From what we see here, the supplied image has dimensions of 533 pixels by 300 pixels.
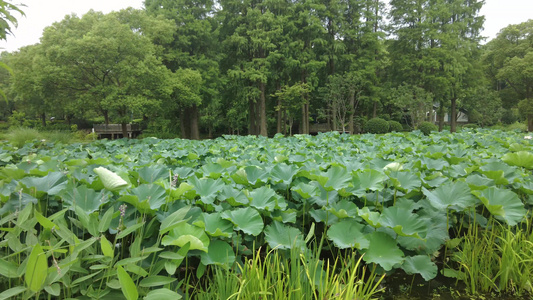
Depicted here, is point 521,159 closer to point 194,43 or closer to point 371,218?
point 371,218

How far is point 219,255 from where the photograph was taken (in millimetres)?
1358

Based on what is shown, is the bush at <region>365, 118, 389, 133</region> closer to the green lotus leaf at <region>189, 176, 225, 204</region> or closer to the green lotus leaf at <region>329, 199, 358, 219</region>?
the green lotus leaf at <region>329, 199, 358, 219</region>

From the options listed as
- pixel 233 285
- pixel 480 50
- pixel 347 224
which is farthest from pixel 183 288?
pixel 480 50

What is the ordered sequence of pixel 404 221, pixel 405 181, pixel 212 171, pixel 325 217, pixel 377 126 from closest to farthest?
pixel 404 221 → pixel 325 217 → pixel 405 181 → pixel 212 171 → pixel 377 126

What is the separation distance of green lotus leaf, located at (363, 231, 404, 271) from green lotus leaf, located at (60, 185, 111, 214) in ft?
4.41

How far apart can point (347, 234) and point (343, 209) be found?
0.14 metres

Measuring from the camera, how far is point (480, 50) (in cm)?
2638

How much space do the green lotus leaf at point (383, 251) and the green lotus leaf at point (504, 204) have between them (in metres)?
0.58

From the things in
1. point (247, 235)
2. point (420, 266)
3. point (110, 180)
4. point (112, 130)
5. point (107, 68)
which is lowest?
point (420, 266)

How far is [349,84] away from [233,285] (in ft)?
70.5

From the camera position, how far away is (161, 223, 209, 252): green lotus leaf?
120cm

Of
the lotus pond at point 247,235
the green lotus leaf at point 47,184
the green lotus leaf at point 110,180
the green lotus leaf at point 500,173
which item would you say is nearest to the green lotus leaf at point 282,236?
the lotus pond at point 247,235

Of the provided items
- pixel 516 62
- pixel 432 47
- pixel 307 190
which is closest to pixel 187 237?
pixel 307 190

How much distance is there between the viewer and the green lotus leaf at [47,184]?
5.09ft
